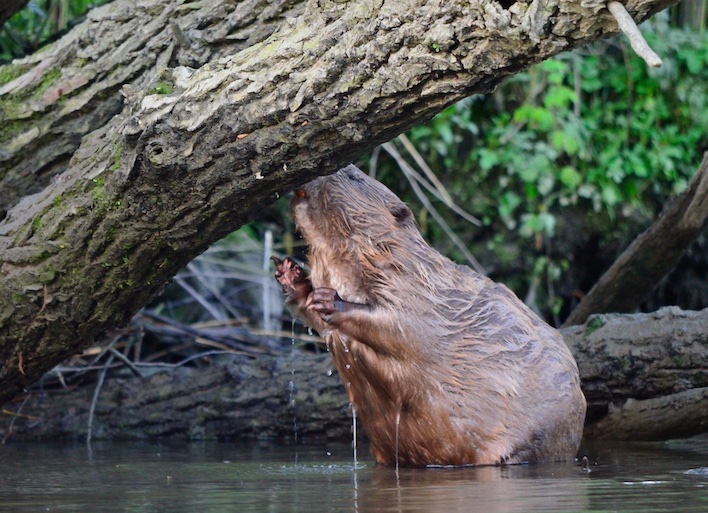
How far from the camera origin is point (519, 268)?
7.21 metres

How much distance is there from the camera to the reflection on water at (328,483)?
244 centimetres

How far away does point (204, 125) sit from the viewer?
299cm

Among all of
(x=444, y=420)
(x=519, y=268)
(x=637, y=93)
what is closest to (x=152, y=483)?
(x=444, y=420)

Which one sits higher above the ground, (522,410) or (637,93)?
(637,93)

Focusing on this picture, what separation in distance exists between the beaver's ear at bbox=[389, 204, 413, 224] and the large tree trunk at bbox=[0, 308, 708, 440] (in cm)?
105

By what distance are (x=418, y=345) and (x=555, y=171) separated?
12.0 ft

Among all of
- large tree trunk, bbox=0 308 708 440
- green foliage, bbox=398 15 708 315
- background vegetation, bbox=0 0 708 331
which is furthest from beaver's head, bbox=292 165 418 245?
green foliage, bbox=398 15 708 315

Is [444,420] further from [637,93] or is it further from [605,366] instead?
[637,93]

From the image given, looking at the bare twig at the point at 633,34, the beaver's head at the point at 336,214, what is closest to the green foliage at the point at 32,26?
the beaver's head at the point at 336,214

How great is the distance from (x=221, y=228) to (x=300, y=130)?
580mm

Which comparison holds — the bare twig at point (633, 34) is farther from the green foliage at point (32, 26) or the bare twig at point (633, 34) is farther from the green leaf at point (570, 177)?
the green leaf at point (570, 177)

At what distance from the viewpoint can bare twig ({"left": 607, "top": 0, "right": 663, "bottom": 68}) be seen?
1793 millimetres

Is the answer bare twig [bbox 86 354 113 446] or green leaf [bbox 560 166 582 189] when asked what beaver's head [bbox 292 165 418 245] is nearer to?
bare twig [bbox 86 354 113 446]

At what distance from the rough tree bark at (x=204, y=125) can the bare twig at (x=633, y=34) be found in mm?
87
